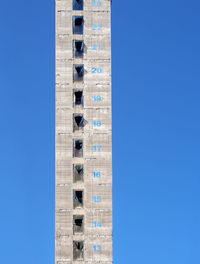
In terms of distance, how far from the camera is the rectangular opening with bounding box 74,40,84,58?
110 m

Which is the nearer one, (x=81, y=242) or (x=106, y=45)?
(x=81, y=242)

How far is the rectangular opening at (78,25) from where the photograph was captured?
111375 millimetres

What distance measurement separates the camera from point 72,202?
104500 millimetres

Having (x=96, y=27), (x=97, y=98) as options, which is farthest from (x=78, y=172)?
(x=96, y=27)

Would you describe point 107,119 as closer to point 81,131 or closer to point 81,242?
point 81,131

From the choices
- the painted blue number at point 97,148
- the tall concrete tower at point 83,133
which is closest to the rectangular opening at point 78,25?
the tall concrete tower at point 83,133

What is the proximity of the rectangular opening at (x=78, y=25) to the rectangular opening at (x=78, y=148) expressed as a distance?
54.3 ft

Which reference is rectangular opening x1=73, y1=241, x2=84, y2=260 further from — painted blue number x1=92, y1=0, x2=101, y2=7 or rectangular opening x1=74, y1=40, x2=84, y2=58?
painted blue number x1=92, y1=0, x2=101, y2=7

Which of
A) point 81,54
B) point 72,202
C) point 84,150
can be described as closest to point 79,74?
point 81,54

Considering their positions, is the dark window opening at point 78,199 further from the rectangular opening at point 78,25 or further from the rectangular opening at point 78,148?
the rectangular opening at point 78,25

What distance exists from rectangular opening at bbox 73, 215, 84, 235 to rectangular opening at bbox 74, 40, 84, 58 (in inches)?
933

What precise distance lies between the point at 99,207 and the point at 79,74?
782 inches

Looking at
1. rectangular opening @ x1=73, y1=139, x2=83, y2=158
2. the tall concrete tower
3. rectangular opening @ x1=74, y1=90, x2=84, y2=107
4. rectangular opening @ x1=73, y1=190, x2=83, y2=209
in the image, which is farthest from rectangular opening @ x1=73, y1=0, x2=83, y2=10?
rectangular opening @ x1=73, y1=190, x2=83, y2=209

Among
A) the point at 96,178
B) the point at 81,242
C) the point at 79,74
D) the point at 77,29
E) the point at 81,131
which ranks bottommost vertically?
the point at 81,242
